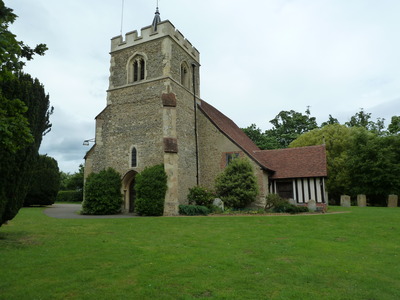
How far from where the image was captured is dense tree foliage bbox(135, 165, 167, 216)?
54.1 ft

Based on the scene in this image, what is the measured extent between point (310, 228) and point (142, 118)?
12.6 meters

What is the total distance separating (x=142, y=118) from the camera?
19250 mm

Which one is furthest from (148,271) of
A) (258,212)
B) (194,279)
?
(258,212)

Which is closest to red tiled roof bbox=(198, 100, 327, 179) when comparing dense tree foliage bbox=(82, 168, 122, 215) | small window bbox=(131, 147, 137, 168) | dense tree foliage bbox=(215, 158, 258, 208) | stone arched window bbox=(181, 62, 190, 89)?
dense tree foliage bbox=(215, 158, 258, 208)

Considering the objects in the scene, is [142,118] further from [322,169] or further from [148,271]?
[148,271]

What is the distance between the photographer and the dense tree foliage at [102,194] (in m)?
17.9

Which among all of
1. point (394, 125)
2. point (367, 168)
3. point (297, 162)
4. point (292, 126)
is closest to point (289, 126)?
point (292, 126)

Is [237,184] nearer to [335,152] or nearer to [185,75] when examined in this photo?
[185,75]

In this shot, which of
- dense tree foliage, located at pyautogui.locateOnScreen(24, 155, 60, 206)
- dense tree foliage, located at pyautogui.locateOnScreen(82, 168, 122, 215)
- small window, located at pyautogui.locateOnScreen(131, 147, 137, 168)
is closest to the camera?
dense tree foliage, located at pyautogui.locateOnScreen(82, 168, 122, 215)

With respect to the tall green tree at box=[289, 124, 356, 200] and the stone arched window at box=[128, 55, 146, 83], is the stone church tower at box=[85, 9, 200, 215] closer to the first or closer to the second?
the stone arched window at box=[128, 55, 146, 83]

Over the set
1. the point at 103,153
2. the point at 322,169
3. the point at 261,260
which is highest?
the point at 103,153

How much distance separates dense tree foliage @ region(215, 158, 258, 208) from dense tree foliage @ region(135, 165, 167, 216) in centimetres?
400

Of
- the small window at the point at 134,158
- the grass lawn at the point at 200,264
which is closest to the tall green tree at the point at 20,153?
the grass lawn at the point at 200,264

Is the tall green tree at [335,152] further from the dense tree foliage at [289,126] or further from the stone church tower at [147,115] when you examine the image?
the stone church tower at [147,115]
